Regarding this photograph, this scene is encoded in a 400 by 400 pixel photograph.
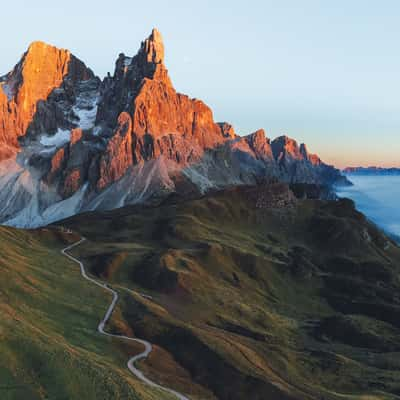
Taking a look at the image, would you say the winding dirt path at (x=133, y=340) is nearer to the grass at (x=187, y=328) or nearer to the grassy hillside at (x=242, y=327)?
the grass at (x=187, y=328)

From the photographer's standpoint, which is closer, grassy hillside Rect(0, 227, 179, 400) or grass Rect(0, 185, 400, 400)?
grassy hillside Rect(0, 227, 179, 400)

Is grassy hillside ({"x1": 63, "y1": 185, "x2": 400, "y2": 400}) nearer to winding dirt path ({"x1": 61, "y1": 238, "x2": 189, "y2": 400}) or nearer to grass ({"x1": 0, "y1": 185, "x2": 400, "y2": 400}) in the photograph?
grass ({"x1": 0, "y1": 185, "x2": 400, "y2": 400})

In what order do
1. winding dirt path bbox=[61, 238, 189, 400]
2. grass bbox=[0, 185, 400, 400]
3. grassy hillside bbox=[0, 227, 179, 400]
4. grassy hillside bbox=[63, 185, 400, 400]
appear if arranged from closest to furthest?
grassy hillside bbox=[0, 227, 179, 400] < grass bbox=[0, 185, 400, 400] < winding dirt path bbox=[61, 238, 189, 400] < grassy hillside bbox=[63, 185, 400, 400]

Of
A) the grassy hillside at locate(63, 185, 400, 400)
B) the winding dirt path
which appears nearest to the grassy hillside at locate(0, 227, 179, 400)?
the winding dirt path

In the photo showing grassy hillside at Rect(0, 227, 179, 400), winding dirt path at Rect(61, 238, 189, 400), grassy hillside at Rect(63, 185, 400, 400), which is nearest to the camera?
grassy hillside at Rect(0, 227, 179, 400)

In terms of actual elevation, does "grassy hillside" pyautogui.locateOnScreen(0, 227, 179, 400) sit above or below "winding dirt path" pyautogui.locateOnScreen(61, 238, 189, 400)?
above

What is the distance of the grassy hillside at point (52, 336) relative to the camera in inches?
2327

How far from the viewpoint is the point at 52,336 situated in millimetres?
77375

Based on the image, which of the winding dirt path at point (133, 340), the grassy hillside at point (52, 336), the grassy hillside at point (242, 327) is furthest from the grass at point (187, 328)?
the winding dirt path at point (133, 340)

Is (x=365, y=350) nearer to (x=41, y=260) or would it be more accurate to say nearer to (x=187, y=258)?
(x=187, y=258)

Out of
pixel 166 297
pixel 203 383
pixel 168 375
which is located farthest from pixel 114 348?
pixel 166 297

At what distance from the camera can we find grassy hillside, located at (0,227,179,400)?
5909 centimetres

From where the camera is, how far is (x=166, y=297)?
146375 millimetres

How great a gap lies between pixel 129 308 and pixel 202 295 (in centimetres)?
A: 3939
